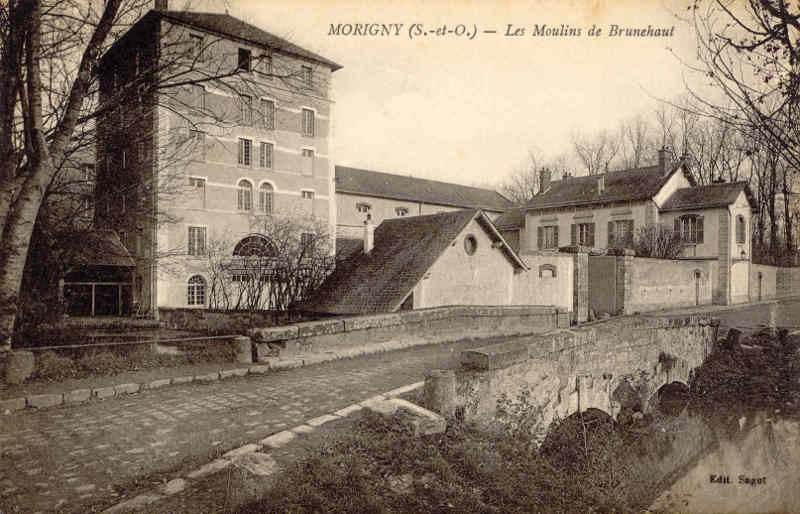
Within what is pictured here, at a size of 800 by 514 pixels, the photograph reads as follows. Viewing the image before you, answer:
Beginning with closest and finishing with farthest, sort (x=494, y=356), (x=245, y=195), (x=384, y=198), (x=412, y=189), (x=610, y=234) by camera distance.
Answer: (x=494, y=356) → (x=245, y=195) → (x=610, y=234) → (x=384, y=198) → (x=412, y=189)

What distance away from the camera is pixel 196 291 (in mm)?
23656

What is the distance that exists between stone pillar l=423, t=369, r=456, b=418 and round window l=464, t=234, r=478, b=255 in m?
10.0

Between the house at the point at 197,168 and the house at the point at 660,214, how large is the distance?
48.8 feet

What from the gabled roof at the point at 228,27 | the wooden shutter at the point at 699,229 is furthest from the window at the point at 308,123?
the wooden shutter at the point at 699,229

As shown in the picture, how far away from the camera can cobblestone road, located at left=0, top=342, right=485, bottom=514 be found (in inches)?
145

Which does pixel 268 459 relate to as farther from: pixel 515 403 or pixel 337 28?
pixel 337 28

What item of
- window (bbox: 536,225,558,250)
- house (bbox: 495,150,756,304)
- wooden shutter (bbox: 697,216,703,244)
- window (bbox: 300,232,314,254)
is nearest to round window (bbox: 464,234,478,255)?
window (bbox: 300,232,314,254)

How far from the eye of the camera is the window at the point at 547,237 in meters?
31.1

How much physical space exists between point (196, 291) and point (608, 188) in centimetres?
2387

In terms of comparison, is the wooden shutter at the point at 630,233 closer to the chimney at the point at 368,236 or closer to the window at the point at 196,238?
the chimney at the point at 368,236

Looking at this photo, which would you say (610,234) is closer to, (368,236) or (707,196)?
(707,196)

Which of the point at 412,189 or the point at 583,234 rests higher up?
the point at 412,189

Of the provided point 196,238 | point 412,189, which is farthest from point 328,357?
point 412,189

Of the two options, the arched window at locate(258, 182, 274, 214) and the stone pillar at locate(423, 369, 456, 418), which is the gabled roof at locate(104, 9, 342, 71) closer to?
the stone pillar at locate(423, 369, 456, 418)
